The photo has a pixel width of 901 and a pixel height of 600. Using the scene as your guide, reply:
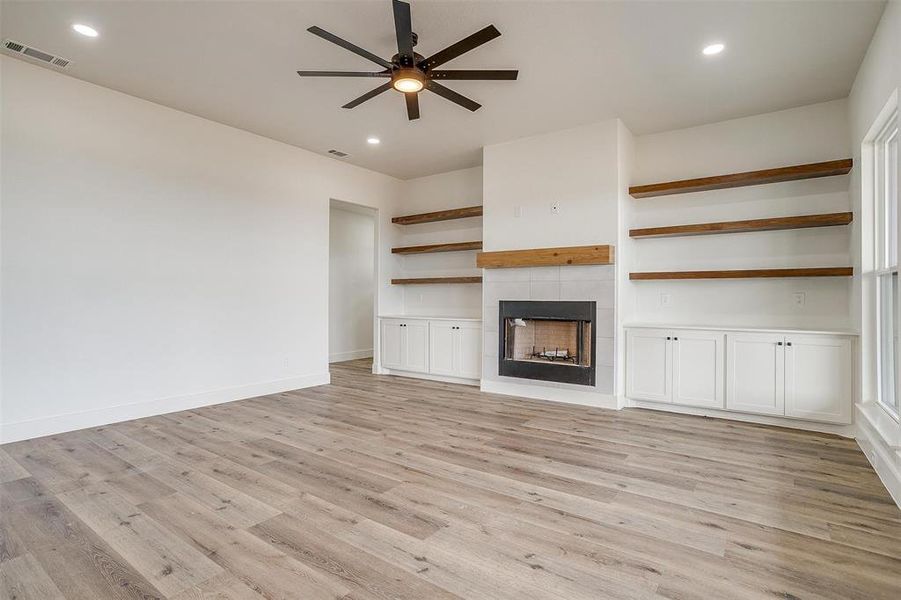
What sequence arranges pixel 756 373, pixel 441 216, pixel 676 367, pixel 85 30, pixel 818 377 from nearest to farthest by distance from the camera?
pixel 85 30 < pixel 818 377 < pixel 756 373 < pixel 676 367 < pixel 441 216

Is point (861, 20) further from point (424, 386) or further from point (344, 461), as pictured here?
point (424, 386)

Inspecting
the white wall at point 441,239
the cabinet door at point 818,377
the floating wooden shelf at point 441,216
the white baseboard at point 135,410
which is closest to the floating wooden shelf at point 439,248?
the white wall at point 441,239

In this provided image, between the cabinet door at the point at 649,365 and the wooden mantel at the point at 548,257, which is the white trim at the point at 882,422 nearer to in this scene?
the cabinet door at the point at 649,365

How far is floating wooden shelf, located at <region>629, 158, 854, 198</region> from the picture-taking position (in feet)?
12.7

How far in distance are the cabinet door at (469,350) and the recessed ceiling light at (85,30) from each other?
14.2 ft

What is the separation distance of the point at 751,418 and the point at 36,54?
6517 mm

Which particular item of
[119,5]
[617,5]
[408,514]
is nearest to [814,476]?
[408,514]

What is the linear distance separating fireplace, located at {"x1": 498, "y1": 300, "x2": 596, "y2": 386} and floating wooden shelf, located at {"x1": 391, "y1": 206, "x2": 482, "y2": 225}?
142 cm

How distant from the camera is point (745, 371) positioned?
4027mm

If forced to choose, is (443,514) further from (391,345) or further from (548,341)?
(391,345)

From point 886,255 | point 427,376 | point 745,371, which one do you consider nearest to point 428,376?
point 427,376

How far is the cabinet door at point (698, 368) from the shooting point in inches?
163

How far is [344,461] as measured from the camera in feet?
10.1

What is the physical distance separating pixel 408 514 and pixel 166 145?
4.13 metres
